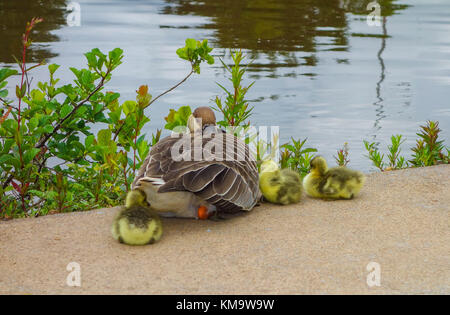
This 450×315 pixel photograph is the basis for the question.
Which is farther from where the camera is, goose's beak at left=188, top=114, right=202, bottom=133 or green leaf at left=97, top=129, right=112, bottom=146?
green leaf at left=97, top=129, right=112, bottom=146

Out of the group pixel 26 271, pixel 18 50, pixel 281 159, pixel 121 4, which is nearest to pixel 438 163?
pixel 281 159

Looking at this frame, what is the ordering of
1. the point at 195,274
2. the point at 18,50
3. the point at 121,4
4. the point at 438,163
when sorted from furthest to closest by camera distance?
1. the point at 121,4
2. the point at 18,50
3. the point at 438,163
4. the point at 195,274

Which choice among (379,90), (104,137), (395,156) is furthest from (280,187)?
(379,90)

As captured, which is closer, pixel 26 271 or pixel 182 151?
pixel 26 271

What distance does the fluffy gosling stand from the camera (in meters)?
5.57

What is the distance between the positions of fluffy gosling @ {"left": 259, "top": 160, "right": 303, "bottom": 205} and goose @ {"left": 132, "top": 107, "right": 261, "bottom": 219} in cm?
28

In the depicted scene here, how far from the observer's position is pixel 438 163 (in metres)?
7.23

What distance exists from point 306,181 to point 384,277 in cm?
188

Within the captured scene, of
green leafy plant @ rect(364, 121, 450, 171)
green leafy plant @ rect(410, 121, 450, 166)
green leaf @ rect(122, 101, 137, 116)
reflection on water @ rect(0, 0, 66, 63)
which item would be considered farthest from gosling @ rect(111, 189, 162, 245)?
reflection on water @ rect(0, 0, 66, 63)

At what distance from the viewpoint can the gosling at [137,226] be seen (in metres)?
4.59

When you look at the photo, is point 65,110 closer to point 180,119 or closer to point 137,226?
point 180,119

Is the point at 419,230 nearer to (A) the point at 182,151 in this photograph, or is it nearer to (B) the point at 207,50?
(A) the point at 182,151

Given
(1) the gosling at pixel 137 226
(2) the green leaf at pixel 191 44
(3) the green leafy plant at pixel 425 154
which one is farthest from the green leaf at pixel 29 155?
(3) the green leafy plant at pixel 425 154

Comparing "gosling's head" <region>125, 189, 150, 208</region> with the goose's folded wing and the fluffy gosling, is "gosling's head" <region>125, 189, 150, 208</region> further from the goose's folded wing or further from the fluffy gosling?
the fluffy gosling
